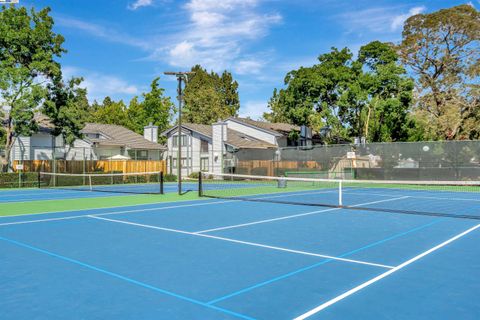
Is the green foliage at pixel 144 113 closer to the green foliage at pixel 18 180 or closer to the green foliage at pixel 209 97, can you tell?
the green foliage at pixel 209 97

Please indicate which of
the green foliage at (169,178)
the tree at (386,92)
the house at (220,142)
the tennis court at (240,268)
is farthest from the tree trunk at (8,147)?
the tree at (386,92)

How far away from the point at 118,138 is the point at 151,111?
17.9 meters

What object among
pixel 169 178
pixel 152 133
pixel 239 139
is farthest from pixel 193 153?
pixel 169 178

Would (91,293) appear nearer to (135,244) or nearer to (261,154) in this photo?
(135,244)

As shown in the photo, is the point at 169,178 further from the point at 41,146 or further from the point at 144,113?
the point at 144,113

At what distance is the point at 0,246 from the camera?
8102mm

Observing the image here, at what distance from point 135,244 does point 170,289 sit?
10.2 feet

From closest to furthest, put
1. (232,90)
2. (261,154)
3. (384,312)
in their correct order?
(384,312) < (261,154) < (232,90)

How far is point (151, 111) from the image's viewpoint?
63.1 metres

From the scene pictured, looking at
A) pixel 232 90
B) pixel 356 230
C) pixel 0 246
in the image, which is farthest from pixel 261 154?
pixel 232 90

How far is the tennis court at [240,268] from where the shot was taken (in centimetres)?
467

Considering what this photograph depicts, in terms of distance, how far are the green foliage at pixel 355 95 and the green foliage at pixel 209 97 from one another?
27907 mm

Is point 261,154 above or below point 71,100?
below

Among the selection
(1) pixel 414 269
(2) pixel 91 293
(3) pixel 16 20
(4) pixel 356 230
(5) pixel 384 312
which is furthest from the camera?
(3) pixel 16 20
